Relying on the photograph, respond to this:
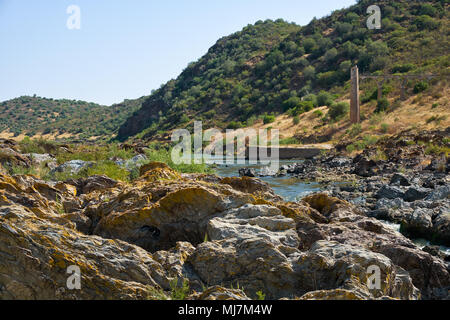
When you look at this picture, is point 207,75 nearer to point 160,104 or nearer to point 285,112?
point 160,104

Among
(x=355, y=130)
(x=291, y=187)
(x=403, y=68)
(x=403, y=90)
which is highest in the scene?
(x=403, y=68)

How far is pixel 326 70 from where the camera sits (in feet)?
201

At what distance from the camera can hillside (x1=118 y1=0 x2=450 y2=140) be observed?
1732 inches

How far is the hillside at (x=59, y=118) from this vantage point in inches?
3841

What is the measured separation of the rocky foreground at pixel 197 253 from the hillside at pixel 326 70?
32.6m

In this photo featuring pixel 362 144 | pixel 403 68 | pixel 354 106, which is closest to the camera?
pixel 362 144

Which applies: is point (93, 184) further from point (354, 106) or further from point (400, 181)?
point (354, 106)

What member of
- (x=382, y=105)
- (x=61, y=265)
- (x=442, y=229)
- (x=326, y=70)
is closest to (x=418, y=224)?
(x=442, y=229)

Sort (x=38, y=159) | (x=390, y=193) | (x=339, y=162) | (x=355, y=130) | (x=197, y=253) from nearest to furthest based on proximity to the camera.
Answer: (x=197, y=253) → (x=390, y=193) → (x=38, y=159) → (x=339, y=162) → (x=355, y=130)

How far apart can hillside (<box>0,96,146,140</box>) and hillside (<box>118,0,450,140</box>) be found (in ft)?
87.0

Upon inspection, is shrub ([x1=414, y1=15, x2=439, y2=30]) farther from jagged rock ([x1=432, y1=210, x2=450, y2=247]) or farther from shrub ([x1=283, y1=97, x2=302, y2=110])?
jagged rock ([x1=432, y1=210, x2=450, y2=247])

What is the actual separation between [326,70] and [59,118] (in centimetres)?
8449

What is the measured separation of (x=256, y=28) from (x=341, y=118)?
6738cm
